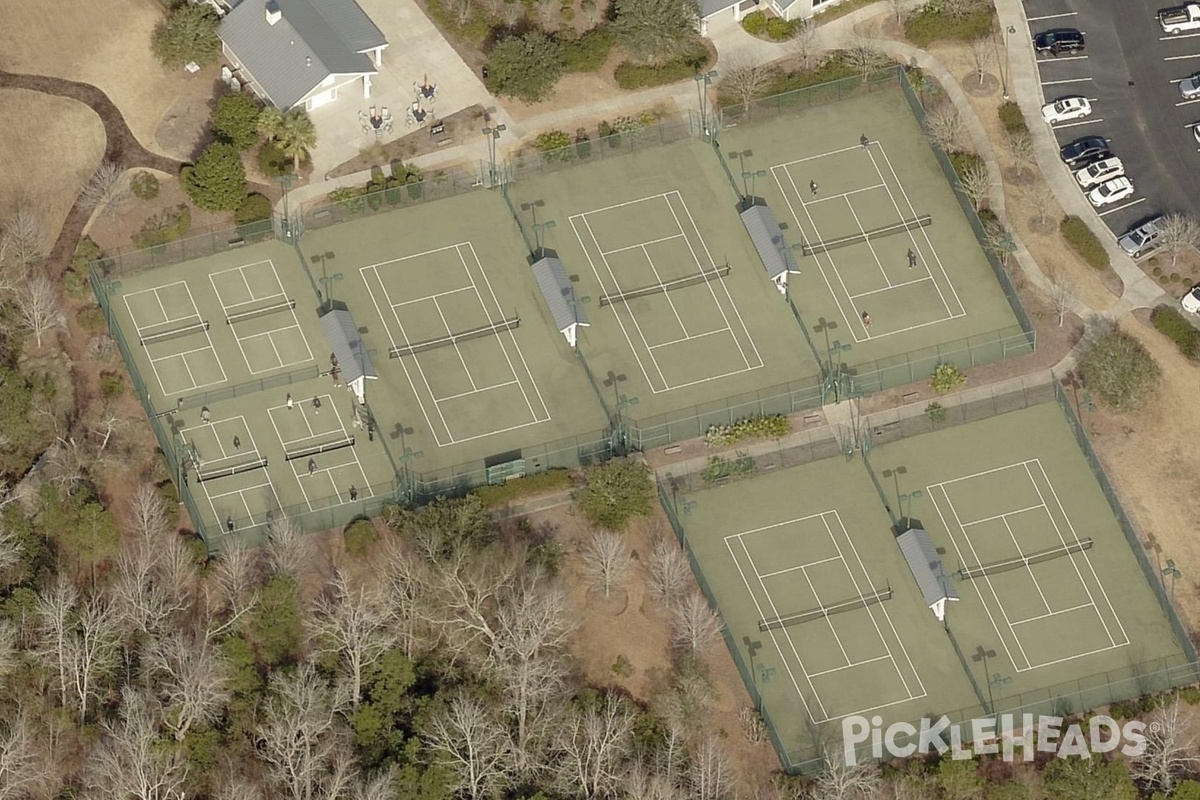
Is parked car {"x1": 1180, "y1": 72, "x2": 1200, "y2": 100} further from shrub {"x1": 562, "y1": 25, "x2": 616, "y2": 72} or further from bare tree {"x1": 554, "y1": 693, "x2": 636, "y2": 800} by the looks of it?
bare tree {"x1": 554, "y1": 693, "x2": 636, "y2": 800}

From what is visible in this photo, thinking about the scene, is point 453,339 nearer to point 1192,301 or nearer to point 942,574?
point 942,574

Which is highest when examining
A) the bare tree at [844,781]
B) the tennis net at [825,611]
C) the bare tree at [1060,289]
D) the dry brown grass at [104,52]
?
the dry brown grass at [104,52]

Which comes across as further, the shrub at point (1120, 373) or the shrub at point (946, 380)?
the shrub at point (946, 380)

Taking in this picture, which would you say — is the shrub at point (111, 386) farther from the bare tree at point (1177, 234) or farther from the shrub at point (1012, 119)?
the bare tree at point (1177, 234)

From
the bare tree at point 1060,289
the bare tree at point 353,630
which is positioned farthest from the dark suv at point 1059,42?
the bare tree at point 353,630

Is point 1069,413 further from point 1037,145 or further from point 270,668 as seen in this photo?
point 270,668
